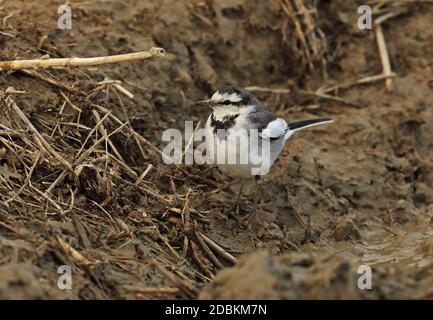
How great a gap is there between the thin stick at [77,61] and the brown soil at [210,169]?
271 millimetres

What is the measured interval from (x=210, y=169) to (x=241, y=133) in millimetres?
813

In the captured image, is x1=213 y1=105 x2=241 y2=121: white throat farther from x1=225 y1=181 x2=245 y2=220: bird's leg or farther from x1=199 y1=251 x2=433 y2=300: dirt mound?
x1=199 y1=251 x2=433 y2=300: dirt mound

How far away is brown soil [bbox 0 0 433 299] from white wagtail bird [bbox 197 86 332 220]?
446 millimetres

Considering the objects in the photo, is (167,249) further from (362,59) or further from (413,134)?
(362,59)

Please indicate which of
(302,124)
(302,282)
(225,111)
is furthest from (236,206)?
(302,282)

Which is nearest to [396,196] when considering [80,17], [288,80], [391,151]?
[391,151]

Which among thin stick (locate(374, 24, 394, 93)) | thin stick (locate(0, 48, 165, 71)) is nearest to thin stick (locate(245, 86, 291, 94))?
thin stick (locate(374, 24, 394, 93))

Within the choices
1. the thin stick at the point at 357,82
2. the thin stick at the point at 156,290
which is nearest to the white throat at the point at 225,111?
the thin stick at the point at 357,82

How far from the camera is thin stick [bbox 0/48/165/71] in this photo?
6.52m

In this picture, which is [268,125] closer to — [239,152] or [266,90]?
[239,152]

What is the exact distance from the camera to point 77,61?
22.2 feet

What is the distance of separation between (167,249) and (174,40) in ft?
10.4

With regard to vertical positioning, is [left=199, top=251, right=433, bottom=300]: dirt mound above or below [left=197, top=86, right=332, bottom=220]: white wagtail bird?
below

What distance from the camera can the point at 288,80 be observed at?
9570 millimetres
